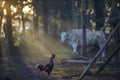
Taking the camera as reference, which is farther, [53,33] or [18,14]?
[53,33]

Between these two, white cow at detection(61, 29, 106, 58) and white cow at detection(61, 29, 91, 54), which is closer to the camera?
white cow at detection(61, 29, 106, 58)

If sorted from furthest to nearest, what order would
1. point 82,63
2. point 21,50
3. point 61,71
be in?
1. point 21,50
2. point 82,63
3. point 61,71

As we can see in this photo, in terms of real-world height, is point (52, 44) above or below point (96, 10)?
below

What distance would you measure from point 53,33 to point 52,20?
198 inches

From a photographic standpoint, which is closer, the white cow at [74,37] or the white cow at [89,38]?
the white cow at [89,38]

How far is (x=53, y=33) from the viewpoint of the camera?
4612 cm

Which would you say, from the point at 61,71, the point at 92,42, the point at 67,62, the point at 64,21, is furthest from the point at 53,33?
the point at 61,71

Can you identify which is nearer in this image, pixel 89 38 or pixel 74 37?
pixel 89 38

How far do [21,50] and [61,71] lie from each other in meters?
12.4

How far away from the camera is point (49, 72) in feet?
57.0

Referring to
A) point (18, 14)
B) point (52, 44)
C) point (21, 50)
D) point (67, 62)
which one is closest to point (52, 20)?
point (18, 14)

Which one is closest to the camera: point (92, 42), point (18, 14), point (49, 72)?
point (49, 72)

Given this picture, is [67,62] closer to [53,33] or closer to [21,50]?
[21,50]

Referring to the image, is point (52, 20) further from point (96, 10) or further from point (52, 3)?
point (96, 10)
